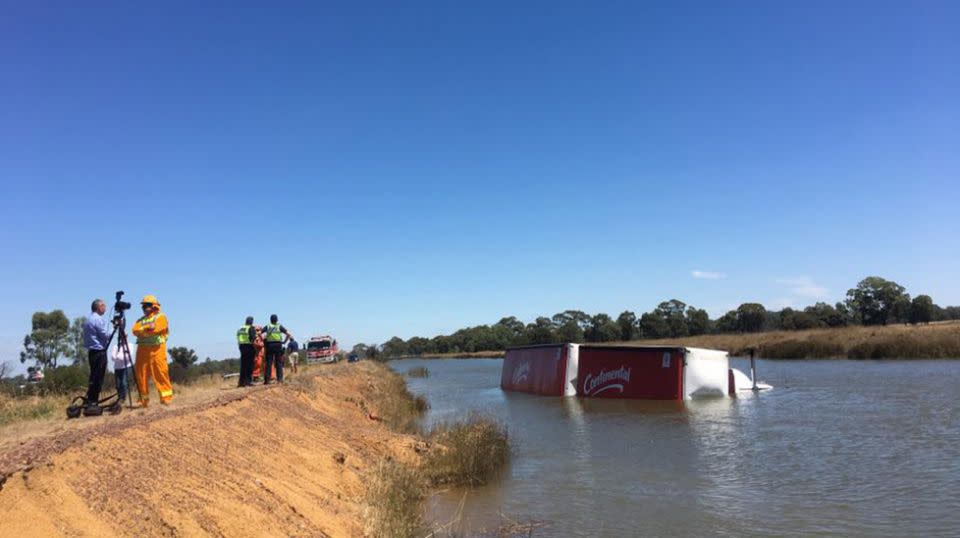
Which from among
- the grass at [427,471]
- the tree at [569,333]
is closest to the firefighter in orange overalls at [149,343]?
the grass at [427,471]

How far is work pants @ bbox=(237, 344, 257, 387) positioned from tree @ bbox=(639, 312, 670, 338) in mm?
115172

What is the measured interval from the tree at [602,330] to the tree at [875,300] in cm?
4284

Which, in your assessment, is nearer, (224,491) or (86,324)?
(224,491)

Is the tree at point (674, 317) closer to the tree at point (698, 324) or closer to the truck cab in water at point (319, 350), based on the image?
the tree at point (698, 324)

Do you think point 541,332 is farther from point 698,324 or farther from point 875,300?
point 875,300

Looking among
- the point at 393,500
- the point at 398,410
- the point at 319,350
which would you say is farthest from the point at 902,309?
the point at 393,500

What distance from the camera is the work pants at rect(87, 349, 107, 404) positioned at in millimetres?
10836

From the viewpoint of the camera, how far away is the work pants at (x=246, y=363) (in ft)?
56.0

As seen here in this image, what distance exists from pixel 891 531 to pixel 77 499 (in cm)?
989

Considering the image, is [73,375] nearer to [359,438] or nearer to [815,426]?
[359,438]

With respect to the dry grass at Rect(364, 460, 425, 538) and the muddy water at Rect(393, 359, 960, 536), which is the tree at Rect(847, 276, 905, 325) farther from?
the dry grass at Rect(364, 460, 425, 538)

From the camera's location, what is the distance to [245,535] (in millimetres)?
6328

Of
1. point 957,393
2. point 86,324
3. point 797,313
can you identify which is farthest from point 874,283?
point 86,324

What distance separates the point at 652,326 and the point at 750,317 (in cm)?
1824
